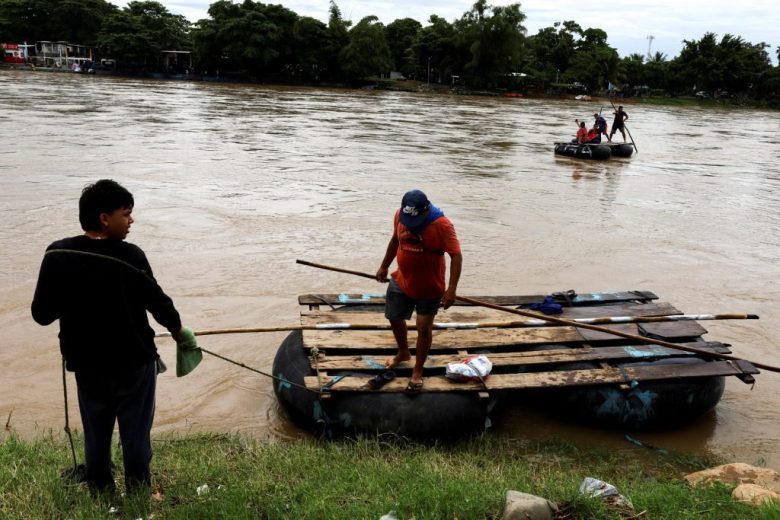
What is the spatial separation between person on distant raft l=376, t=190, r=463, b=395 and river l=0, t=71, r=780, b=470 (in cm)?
123

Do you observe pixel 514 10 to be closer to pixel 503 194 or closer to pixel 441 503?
pixel 503 194

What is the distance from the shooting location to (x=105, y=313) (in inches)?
123

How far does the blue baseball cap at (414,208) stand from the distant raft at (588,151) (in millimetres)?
18542

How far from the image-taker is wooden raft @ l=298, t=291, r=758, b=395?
5.23 meters

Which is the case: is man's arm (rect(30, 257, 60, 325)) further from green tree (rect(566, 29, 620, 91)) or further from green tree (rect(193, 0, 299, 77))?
green tree (rect(566, 29, 620, 91))

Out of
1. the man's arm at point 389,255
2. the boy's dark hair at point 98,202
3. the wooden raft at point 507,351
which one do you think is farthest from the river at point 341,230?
the boy's dark hair at point 98,202

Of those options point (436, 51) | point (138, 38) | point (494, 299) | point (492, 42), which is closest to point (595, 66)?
point (492, 42)

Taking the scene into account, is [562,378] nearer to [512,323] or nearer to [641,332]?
[512,323]

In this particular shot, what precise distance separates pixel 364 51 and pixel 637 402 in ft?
225

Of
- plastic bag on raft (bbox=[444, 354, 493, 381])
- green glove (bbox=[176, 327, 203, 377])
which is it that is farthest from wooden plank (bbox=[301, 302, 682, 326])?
green glove (bbox=[176, 327, 203, 377])

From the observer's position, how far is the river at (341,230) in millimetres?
6074

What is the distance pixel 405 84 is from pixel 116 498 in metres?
75.0

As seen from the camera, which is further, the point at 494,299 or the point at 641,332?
the point at 494,299

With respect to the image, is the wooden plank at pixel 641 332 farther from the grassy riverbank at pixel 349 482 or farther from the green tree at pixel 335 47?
the green tree at pixel 335 47
